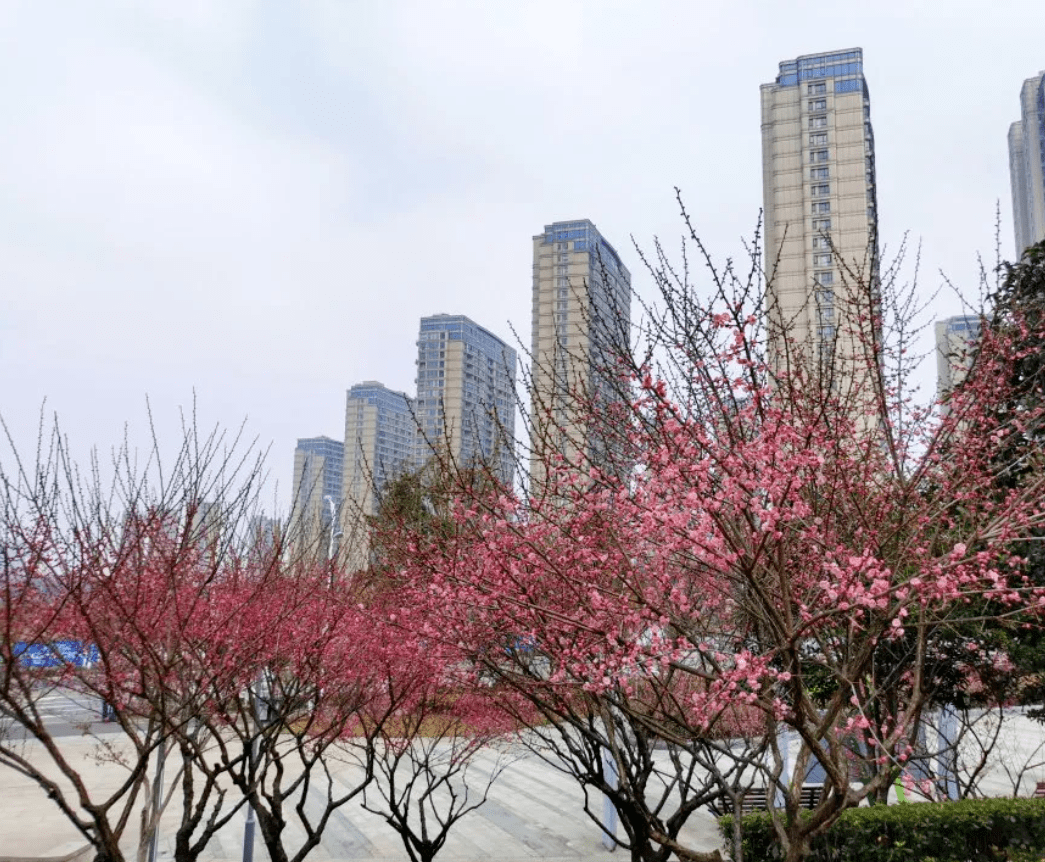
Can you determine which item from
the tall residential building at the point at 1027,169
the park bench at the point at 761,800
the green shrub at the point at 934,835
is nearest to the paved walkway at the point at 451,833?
the park bench at the point at 761,800

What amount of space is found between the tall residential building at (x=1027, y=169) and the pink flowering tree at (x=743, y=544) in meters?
80.0

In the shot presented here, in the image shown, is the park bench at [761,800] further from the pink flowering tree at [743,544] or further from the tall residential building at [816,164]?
the tall residential building at [816,164]

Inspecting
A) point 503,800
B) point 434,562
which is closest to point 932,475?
point 434,562

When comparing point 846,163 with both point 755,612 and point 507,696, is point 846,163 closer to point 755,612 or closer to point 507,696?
point 507,696

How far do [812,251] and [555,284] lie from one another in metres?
23.5

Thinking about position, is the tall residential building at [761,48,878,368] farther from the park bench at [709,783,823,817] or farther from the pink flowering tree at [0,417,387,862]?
the pink flowering tree at [0,417,387,862]

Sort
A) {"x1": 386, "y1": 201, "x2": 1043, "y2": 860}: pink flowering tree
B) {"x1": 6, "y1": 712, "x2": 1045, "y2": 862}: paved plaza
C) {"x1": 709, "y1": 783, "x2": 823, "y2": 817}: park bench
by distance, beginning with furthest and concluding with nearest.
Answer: {"x1": 6, "y1": 712, "x2": 1045, "y2": 862}: paved plaza
{"x1": 709, "y1": 783, "x2": 823, "y2": 817}: park bench
{"x1": 386, "y1": 201, "x2": 1043, "y2": 860}: pink flowering tree

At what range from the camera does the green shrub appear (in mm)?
8094

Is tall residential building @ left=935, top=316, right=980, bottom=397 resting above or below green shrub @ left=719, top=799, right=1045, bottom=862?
above

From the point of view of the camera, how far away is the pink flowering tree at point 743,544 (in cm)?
492

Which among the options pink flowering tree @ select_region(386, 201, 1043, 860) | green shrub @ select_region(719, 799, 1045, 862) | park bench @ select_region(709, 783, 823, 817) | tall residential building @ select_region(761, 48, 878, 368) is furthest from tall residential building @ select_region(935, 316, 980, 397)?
tall residential building @ select_region(761, 48, 878, 368)

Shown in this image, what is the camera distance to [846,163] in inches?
1911

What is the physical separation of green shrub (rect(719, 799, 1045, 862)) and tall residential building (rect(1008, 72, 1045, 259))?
7897 centimetres

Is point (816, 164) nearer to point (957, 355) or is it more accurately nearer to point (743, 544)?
point (957, 355)
